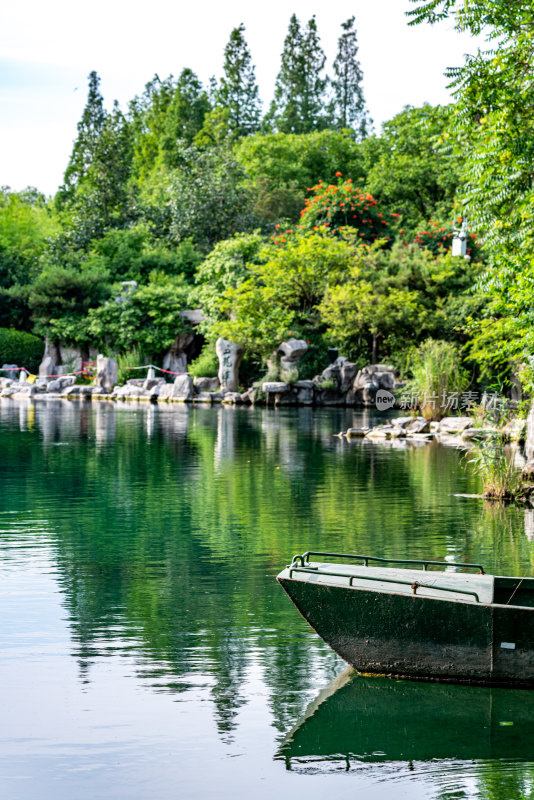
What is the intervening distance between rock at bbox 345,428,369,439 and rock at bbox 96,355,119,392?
16.5 meters

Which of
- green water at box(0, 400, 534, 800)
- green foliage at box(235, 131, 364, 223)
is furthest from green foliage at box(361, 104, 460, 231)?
green water at box(0, 400, 534, 800)

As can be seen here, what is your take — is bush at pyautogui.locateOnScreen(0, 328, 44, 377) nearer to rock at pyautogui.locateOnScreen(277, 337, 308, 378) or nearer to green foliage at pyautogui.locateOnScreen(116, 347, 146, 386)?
green foliage at pyautogui.locateOnScreen(116, 347, 146, 386)

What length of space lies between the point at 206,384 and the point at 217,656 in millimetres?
29470

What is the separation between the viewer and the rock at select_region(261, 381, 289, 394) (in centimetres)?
3180

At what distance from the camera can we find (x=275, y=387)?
1254 inches

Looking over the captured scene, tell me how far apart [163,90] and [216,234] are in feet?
80.3

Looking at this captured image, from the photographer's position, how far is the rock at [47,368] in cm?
3984

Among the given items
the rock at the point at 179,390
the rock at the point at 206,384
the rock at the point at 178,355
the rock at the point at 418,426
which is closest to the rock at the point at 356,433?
the rock at the point at 418,426

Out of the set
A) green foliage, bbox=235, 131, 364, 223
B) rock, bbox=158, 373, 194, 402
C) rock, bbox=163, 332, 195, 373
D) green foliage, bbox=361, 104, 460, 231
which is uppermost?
green foliage, bbox=235, 131, 364, 223

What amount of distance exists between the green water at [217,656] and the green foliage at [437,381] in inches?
428

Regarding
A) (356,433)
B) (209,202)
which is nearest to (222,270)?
(209,202)

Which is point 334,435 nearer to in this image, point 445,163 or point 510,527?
point 510,527

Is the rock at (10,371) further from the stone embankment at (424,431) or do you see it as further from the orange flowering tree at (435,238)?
the stone embankment at (424,431)

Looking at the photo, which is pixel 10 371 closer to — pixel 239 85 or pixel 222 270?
pixel 222 270
